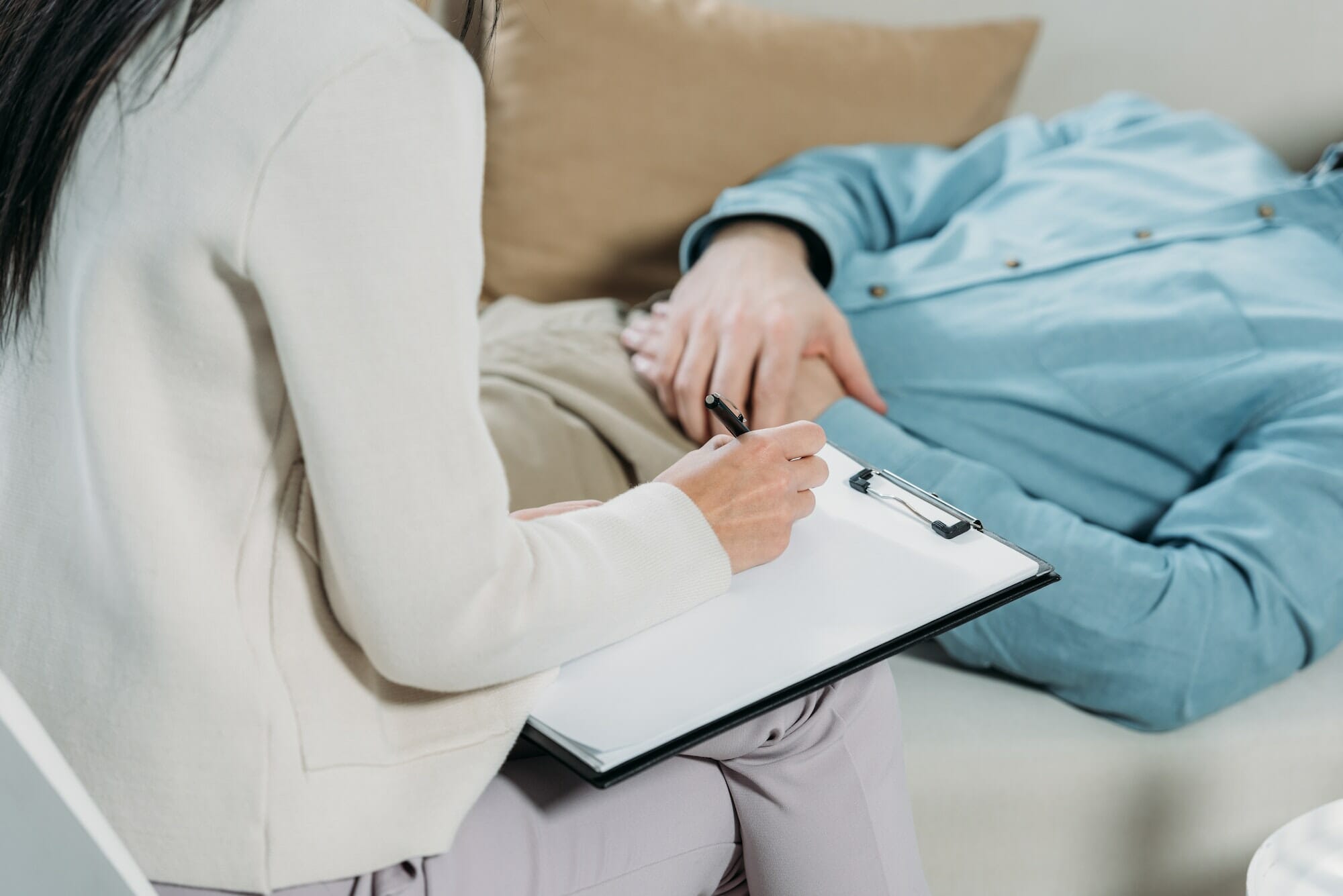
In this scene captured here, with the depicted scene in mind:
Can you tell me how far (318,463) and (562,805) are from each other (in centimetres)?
29

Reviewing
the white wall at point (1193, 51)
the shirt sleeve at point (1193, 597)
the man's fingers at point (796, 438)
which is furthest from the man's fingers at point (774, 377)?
the white wall at point (1193, 51)

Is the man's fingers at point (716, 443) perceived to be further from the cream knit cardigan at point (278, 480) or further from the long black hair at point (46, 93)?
the long black hair at point (46, 93)

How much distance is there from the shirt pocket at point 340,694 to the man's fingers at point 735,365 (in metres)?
0.50

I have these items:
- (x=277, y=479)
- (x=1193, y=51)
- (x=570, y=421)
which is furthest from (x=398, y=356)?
(x=1193, y=51)

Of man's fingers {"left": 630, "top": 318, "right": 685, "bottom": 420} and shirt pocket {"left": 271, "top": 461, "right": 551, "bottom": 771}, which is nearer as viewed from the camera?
shirt pocket {"left": 271, "top": 461, "right": 551, "bottom": 771}

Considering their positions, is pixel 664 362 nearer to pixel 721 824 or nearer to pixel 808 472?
pixel 808 472

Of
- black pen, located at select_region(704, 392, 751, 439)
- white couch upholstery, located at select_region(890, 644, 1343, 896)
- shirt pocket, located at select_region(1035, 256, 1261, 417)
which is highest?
black pen, located at select_region(704, 392, 751, 439)

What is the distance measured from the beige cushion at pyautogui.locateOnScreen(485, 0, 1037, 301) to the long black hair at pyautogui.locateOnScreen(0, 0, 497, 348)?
0.88 metres

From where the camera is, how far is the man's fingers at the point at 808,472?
0.76 meters

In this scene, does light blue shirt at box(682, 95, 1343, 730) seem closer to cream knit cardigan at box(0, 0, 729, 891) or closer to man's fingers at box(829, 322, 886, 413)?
man's fingers at box(829, 322, 886, 413)

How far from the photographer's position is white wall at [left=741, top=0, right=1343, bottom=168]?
5.65ft

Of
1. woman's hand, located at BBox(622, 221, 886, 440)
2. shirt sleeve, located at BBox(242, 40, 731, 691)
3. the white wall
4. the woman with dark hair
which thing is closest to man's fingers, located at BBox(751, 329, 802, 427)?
woman's hand, located at BBox(622, 221, 886, 440)

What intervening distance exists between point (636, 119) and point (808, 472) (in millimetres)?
793

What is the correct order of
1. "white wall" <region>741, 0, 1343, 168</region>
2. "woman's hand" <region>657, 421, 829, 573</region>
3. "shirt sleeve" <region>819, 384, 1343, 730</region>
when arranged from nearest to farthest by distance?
"woman's hand" <region>657, 421, 829, 573</region>, "shirt sleeve" <region>819, 384, 1343, 730</region>, "white wall" <region>741, 0, 1343, 168</region>
